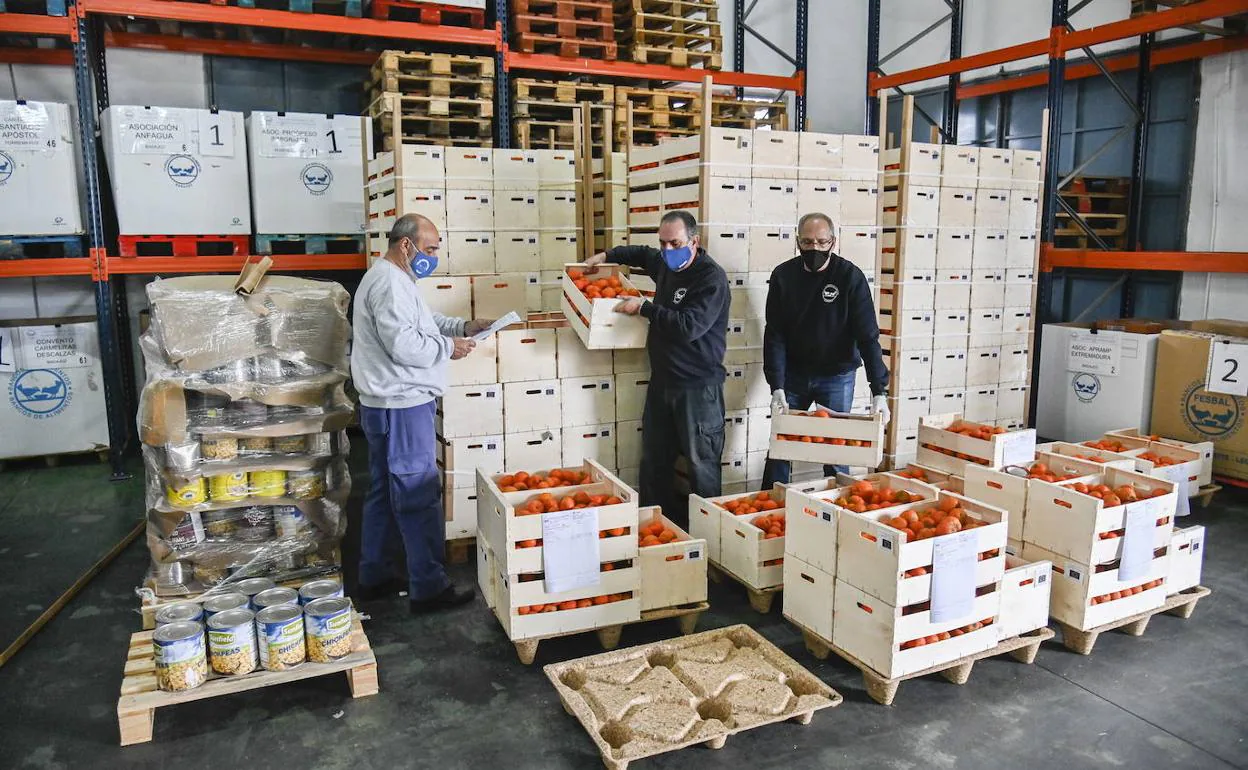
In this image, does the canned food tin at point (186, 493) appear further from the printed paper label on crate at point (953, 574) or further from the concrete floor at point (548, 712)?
the printed paper label on crate at point (953, 574)

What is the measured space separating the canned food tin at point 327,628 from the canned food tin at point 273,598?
11 cm

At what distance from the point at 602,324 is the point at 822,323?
5.15 feet

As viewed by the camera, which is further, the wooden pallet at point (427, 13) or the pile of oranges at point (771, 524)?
the wooden pallet at point (427, 13)

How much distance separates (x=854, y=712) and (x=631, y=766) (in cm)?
113

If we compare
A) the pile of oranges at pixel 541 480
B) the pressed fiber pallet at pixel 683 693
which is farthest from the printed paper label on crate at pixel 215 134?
the pressed fiber pallet at pixel 683 693

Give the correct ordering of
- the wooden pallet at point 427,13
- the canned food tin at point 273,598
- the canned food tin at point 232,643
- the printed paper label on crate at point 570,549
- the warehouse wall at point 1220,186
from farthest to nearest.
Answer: the warehouse wall at point 1220,186, the wooden pallet at point 427,13, the printed paper label on crate at point 570,549, the canned food tin at point 273,598, the canned food tin at point 232,643

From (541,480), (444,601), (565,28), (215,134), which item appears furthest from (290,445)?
(565,28)

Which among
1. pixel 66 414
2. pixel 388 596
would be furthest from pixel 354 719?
pixel 66 414

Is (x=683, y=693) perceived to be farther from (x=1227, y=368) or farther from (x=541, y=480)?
(x=1227, y=368)

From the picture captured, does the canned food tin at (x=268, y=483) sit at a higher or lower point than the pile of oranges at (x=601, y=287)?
lower

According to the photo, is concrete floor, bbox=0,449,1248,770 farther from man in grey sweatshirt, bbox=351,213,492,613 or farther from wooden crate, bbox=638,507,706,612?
Result: man in grey sweatshirt, bbox=351,213,492,613

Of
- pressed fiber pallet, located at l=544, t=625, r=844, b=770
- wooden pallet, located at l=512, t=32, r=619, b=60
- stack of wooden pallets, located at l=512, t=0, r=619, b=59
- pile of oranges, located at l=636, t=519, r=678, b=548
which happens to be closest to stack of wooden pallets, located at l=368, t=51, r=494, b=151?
wooden pallet, located at l=512, t=32, r=619, b=60

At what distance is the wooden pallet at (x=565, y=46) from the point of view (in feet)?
31.9

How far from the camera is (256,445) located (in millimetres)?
5320
